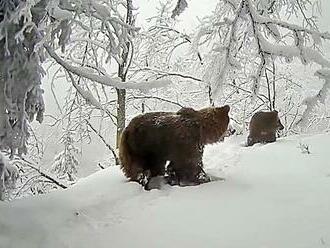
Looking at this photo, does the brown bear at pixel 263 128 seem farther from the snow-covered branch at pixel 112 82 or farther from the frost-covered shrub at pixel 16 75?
the frost-covered shrub at pixel 16 75

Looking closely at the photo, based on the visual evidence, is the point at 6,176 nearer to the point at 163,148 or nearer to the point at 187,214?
the point at 163,148

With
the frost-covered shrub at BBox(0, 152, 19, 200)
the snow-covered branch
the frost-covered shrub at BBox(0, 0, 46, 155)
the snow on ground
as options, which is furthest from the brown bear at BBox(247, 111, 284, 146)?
the frost-covered shrub at BBox(0, 0, 46, 155)

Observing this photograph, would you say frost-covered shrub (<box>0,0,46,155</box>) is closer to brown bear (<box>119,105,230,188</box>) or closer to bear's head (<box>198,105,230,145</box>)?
brown bear (<box>119,105,230,188</box>)

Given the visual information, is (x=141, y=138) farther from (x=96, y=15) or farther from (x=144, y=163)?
(x=96, y=15)

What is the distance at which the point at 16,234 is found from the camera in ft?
11.0

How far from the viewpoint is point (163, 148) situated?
4773 mm

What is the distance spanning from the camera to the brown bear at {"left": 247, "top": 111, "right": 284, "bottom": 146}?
7.56 m

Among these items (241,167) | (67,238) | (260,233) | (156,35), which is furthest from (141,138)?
(156,35)

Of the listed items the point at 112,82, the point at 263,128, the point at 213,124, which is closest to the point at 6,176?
the point at 112,82

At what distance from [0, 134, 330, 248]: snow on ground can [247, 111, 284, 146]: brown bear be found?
2.47 m

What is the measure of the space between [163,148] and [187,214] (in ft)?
4.12

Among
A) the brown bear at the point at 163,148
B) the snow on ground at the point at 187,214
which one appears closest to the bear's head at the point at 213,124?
the brown bear at the point at 163,148

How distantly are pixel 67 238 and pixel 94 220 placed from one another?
405 mm

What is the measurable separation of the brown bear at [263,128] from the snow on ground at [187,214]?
2.47m
